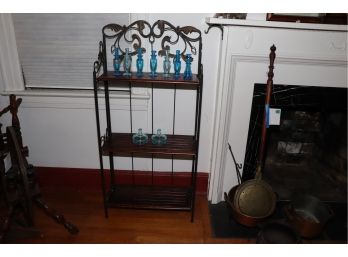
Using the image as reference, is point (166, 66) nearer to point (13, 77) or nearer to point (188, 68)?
point (188, 68)

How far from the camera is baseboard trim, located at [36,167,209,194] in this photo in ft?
7.31

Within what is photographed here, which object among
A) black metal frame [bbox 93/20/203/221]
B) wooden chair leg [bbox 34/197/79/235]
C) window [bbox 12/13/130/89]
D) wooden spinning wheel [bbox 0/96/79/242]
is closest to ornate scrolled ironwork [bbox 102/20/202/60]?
black metal frame [bbox 93/20/203/221]

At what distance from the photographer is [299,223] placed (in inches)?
69.2

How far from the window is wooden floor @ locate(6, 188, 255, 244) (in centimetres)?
90

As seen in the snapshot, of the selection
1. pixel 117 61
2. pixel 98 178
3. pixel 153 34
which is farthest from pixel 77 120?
pixel 153 34

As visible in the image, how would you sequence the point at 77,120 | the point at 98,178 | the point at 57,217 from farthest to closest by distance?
the point at 98,178
the point at 77,120
the point at 57,217

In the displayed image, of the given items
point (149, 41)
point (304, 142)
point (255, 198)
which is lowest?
point (255, 198)

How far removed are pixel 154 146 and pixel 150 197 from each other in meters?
0.44

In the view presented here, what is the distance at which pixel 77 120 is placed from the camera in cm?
208

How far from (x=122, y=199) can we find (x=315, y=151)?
1502 millimetres

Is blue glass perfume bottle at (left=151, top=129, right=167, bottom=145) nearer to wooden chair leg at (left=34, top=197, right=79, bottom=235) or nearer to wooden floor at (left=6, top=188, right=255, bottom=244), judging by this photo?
wooden floor at (left=6, top=188, right=255, bottom=244)

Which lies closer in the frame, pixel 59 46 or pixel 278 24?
pixel 278 24

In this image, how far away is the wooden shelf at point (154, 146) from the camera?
1.84m

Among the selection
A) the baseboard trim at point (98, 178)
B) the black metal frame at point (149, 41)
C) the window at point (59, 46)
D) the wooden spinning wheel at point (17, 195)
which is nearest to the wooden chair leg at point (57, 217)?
the wooden spinning wheel at point (17, 195)
